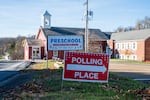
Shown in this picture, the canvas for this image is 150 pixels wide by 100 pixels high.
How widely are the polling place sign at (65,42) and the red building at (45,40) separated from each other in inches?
1713

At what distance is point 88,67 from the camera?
1102 cm

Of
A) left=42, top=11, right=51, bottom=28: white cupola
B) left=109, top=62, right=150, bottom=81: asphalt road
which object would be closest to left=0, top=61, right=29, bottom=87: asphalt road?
left=109, top=62, right=150, bottom=81: asphalt road

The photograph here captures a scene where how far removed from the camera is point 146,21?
412ft

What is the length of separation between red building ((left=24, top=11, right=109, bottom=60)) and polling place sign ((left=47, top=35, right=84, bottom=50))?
43.5 metres

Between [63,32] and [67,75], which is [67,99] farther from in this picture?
[63,32]

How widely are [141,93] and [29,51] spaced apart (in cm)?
5624

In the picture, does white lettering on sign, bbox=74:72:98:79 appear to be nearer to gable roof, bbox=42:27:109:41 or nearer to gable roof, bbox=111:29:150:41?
gable roof, bbox=111:29:150:41

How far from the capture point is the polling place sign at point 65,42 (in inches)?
780

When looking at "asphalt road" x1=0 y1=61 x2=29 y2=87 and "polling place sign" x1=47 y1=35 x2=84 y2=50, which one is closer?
"polling place sign" x1=47 y1=35 x2=84 y2=50

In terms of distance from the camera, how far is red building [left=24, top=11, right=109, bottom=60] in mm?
66062

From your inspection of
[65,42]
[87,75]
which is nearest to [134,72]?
[65,42]

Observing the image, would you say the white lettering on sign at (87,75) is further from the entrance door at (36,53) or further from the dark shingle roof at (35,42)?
the dark shingle roof at (35,42)

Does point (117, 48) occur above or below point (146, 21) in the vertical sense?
below

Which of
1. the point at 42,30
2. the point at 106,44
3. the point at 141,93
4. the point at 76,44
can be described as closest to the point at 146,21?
the point at 106,44
